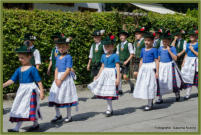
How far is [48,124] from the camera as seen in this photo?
668 cm

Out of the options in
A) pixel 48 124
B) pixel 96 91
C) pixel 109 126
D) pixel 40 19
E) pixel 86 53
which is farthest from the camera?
pixel 86 53

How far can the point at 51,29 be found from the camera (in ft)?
33.6

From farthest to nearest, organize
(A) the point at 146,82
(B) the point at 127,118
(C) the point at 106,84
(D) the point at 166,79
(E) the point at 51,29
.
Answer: (E) the point at 51,29, (D) the point at 166,79, (A) the point at 146,82, (C) the point at 106,84, (B) the point at 127,118

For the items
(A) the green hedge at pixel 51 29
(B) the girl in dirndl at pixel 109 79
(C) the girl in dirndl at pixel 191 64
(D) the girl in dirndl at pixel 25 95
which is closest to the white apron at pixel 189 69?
(C) the girl in dirndl at pixel 191 64

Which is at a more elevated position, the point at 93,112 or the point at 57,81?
the point at 57,81

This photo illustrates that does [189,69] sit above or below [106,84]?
below

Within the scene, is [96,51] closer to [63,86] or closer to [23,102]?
[63,86]

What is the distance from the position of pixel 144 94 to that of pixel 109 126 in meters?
1.87

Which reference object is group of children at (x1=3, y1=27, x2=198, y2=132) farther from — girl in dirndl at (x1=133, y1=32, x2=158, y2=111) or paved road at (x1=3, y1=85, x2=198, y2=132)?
paved road at (x1=3, y1=85, x2=198, y2=132)

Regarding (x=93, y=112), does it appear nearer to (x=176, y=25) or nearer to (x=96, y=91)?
(x=96, y=91)

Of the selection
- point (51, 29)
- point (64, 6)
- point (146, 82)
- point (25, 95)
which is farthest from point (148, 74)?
point (64, 6)

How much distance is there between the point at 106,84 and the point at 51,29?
151 inches

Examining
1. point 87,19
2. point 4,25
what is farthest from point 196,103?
point 4,25

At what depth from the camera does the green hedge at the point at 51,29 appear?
30.8ft
